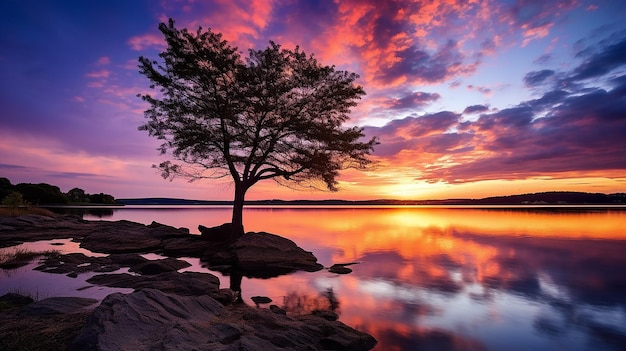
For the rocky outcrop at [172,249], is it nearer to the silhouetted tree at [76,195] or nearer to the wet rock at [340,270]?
the wet rock at [340,270]

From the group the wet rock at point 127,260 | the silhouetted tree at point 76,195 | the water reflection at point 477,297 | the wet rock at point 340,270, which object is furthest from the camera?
the silhouetted tree at point 76,195

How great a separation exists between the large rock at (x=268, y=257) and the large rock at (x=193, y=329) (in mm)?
10957

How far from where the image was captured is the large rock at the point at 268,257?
74.2 feet

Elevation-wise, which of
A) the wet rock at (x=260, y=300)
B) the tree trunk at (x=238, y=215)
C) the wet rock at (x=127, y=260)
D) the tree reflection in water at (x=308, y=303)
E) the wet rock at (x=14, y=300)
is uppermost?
the tree trunk at (x=238, y=215)

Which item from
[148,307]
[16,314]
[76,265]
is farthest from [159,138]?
[148,307]

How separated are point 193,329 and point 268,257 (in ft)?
54.6

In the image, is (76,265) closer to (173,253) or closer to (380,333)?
(173,253)

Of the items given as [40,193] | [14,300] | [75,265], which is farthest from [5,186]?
[14,300]

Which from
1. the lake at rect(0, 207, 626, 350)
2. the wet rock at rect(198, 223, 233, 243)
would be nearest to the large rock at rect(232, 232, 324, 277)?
the lake at rect(0, 207, 626, 350)

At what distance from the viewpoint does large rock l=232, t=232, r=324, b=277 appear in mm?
22625

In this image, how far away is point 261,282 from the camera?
18.7 metres

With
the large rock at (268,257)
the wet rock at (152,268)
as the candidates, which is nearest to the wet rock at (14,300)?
the wet rock at (152,268)

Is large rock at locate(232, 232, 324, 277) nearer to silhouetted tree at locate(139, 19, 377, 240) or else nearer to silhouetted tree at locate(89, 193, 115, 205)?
silhouetted tree at locate(139, 19, 377, 240)

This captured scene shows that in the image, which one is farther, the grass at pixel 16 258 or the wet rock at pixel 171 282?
the grass at pixel 16 258
